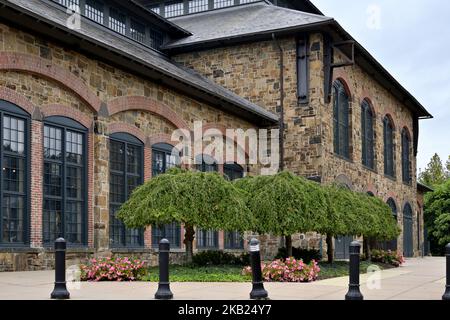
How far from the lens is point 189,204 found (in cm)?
1600

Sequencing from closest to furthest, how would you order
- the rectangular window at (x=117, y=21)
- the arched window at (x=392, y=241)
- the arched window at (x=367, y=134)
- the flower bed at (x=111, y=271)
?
the flower bed at (x=111, y=271) < the rectangular window at (x=117, y=21) < the arched window at (x=367, y=134) < the arched window at (x=392, y=241)

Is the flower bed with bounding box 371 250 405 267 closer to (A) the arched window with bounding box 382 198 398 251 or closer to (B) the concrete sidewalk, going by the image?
(B) the concrete sidewalk

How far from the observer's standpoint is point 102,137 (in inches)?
766

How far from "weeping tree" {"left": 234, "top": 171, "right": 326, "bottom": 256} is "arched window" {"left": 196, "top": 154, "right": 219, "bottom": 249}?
665cm

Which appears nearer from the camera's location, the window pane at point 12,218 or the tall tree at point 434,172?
the window pane at point 12,218

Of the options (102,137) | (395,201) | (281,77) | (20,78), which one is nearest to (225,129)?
(281,77)

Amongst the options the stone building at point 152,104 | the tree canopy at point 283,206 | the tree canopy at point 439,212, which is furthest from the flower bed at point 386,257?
the tree canopy at point 439,212

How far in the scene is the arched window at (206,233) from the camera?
24712 millimetres

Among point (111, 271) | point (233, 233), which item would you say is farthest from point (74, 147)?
point (233, 233)

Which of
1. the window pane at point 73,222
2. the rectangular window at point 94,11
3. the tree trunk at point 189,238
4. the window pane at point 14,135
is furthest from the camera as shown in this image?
the rectangular window at point 94,11

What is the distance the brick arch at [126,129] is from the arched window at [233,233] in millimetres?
5701

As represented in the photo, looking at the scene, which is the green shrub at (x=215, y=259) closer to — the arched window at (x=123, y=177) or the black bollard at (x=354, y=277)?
the arched window at (x=123, y=177)
